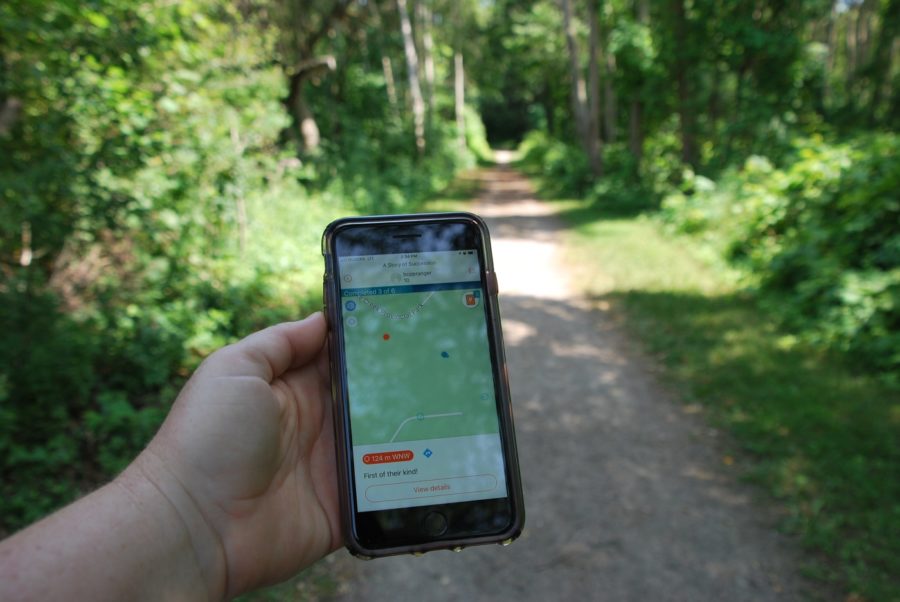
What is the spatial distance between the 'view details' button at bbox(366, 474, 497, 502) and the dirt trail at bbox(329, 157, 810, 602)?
1.99 meters

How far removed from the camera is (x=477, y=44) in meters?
34.4

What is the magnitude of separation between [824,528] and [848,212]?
18.0ft

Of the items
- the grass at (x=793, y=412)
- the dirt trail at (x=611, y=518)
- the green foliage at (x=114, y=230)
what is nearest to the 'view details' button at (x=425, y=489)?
the dirt trail at (x=611, y=518)

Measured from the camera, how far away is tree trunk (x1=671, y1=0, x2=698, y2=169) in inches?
551

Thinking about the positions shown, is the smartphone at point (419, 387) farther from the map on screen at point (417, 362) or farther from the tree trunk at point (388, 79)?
the tree trunk at point (388, 79)

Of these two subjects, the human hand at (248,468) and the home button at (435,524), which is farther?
the home button at (435,524)

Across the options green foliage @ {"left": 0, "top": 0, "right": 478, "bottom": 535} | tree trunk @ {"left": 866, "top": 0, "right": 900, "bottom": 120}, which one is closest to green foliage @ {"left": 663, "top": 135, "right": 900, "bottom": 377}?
green foliage @ {"left": 0, "top": 0, "right": 478, "bottom": 535}

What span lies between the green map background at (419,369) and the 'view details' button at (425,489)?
134mm

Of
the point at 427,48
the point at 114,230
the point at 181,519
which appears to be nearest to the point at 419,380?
the point at 181,519

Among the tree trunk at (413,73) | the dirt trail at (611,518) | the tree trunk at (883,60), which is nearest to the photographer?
the dirt trail at (611,518)

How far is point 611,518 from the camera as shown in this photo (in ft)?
12.5

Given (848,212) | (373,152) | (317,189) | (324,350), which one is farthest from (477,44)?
(324,350)

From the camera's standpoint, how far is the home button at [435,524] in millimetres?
1598

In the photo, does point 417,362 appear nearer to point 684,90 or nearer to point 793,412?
point 793,412
